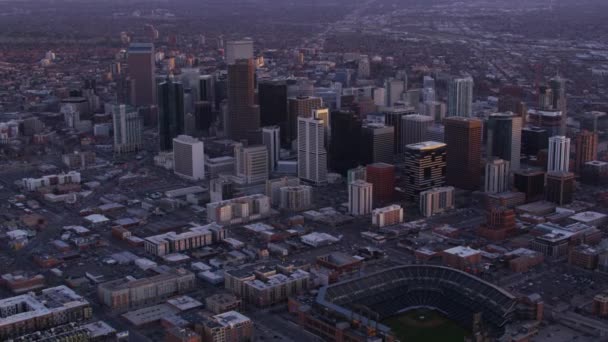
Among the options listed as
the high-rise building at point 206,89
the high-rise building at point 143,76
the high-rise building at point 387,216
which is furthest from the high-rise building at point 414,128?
the high-rise building at point 143,76

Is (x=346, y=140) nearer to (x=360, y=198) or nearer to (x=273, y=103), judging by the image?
(x=360, y=198)

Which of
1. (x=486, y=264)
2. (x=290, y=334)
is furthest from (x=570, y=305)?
(x=290, y=334)

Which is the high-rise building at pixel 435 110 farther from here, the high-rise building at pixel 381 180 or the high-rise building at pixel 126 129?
the high-rise building at pixel 126 129

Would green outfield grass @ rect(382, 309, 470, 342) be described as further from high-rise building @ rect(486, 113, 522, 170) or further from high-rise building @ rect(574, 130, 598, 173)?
high-rise building @ rect(574, 130, 598, 173)

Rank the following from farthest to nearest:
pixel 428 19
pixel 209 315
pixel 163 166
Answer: pixel 428 19 < pixel 163 166 < pixel 209 315

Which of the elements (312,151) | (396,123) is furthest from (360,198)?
(396,123)

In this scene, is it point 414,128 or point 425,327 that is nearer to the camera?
point 425,327

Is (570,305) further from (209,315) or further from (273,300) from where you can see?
(209,315)
